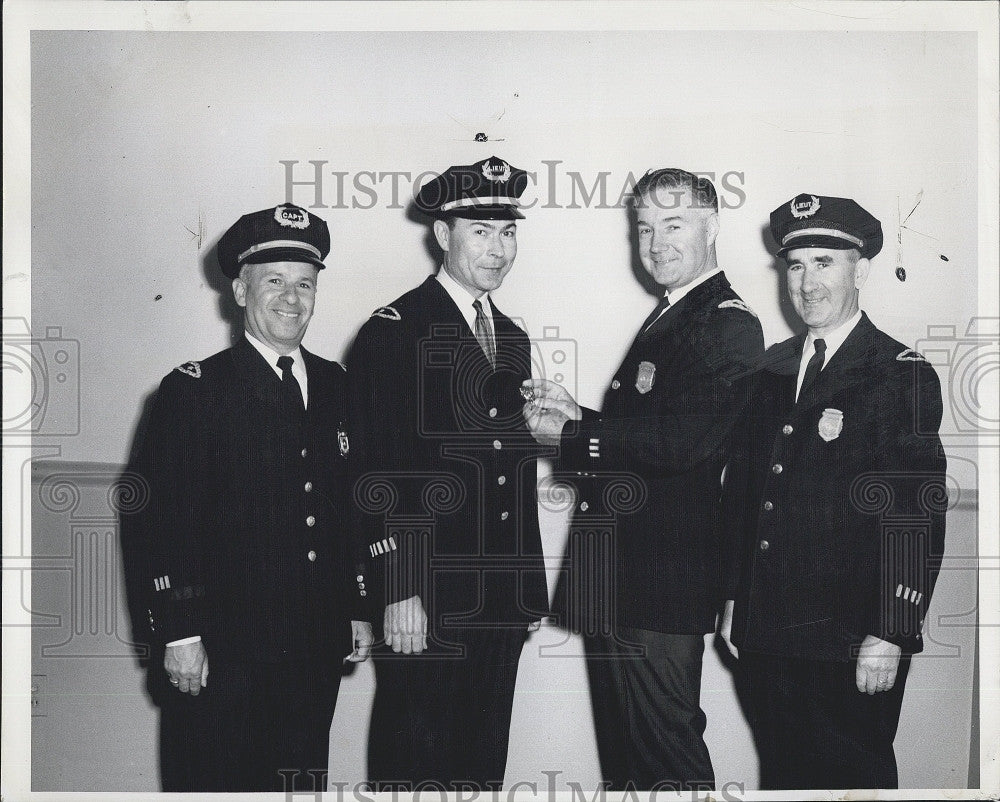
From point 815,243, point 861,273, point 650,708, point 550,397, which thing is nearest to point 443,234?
point 550,397

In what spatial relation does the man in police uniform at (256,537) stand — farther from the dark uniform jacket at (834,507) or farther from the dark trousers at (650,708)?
the dark uniform jacket at (834,507)

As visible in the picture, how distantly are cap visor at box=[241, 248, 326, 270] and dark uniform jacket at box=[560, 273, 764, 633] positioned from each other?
0.82 m

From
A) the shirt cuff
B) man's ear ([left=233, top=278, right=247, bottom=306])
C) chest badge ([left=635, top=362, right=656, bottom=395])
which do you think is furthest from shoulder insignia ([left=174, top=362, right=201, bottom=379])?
chest badge ([left=635, top=362, right=656, bottom=395])

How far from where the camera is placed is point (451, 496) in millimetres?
2357

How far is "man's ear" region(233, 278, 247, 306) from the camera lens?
238 centimetres

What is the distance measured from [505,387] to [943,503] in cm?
118

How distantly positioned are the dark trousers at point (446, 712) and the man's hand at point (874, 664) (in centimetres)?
87

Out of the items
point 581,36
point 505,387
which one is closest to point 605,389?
point 505,387

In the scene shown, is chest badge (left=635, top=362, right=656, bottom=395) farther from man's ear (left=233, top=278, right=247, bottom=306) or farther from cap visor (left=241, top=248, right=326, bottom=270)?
man's ear (left=233, top=278, right=247, bottom=306)

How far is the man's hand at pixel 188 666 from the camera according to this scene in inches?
90.7

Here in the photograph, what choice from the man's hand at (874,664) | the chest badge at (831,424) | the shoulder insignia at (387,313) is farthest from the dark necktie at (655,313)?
the man's hand at (874,664)

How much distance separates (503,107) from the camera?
2.42 metres

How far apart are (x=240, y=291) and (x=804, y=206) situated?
1.48m
